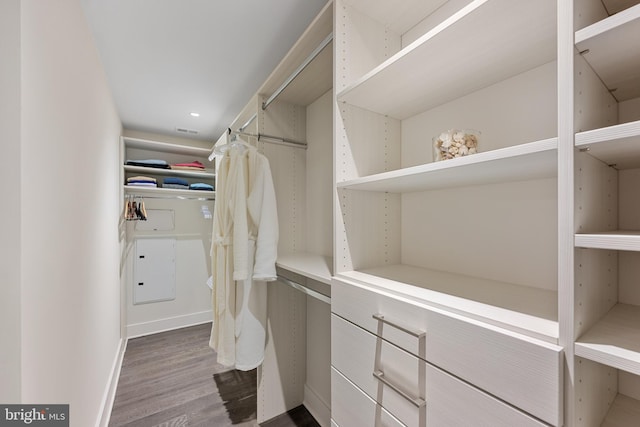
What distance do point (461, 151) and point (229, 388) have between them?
2488 mm

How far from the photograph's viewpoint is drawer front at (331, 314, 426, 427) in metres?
0.73

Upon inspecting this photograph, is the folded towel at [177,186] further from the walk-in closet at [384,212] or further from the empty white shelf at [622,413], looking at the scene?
the empty white shelf at [622,413]

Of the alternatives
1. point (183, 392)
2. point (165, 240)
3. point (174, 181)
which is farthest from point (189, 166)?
point (183, 392)

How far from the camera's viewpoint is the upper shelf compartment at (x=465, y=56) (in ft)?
2.14

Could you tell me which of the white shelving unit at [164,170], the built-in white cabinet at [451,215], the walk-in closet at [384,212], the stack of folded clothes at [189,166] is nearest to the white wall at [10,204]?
the walk-in closet at [384,212]

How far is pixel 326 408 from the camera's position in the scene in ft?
5.81

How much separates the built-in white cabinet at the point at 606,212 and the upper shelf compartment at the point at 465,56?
5.2 inches

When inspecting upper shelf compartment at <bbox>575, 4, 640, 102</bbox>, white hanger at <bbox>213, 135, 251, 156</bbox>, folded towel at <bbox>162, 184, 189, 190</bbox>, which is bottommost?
upper shelf compartment at <bbox>575, 4, 640, 102</bbox>

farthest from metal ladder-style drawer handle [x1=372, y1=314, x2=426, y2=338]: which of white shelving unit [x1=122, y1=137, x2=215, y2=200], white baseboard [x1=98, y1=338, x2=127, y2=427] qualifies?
white shelving unit [x1=122, y1=137, x2=215, y2=200]

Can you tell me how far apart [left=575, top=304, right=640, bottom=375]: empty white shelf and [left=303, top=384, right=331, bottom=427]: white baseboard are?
169cm

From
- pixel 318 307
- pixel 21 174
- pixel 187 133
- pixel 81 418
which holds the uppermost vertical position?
pixel 187 133

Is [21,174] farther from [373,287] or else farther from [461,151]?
[461,151]

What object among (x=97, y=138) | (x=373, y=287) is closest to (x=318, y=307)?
(x=373, y=287)

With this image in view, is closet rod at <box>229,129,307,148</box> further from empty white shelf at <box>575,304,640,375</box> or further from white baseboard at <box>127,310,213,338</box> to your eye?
white baseboard at <box>127,310,213,338</box>
